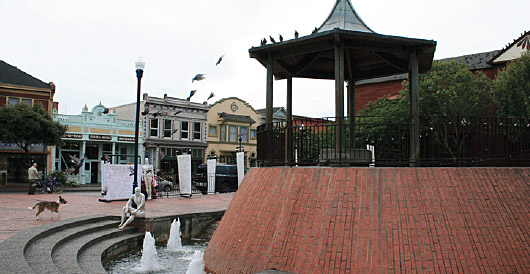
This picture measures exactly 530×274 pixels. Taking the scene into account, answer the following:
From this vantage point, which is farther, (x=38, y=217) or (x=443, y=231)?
(x=38, y=217)

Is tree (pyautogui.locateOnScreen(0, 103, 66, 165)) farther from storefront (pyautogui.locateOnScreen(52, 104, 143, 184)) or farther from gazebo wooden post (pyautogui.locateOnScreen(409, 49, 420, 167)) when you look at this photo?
gazebo wooden post (pyautogui.locateOnScreen(409, 49, 420, 167))

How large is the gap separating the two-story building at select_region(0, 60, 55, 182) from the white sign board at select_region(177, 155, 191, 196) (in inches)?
635

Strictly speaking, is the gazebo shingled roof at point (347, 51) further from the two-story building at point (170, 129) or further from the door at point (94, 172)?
the door at point (94, 172)

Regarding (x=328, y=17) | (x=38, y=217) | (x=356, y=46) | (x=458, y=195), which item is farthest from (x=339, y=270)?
(x=38, y=217)

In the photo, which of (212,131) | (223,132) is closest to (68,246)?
(212,131)

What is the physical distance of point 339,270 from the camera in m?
5.94

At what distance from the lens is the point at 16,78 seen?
3594cm

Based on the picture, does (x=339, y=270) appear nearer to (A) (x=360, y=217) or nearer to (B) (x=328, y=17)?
(A) (x=360, y=217)

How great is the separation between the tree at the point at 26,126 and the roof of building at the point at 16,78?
6.77 metres

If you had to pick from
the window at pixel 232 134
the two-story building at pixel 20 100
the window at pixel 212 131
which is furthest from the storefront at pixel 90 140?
the window at pixel 232 134

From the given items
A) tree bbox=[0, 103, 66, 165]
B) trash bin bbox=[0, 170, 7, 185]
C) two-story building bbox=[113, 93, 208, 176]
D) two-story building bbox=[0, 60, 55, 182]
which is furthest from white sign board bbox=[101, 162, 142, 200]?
two-story building bbox=[113, 93, 208, 176]

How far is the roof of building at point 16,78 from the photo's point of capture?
35219mm

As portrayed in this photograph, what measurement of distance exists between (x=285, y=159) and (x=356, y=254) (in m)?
2.62

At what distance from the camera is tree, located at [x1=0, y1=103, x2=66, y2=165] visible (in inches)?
1112
